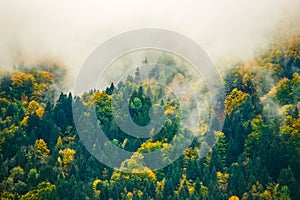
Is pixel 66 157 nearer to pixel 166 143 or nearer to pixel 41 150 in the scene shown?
pixel 41 150

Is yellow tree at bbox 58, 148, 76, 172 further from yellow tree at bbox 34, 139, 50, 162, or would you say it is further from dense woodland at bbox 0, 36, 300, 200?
yellow tree at bbox 34, 139, 50, 162

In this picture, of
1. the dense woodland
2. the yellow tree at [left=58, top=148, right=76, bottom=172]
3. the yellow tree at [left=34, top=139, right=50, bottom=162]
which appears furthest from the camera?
the yellow tree at [left=34, top=139, right=50, bottom=162]

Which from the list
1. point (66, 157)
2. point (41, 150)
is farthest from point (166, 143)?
point (41, 150)

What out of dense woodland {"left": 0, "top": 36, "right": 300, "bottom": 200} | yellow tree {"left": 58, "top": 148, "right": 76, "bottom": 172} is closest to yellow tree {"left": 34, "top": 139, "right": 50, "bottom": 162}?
dense woodland {"left": 0, "top": 36, "right": 300, "bottom": 200}

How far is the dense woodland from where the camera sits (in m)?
121

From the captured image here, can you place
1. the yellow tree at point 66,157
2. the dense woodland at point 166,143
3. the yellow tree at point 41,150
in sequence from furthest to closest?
the yellow tree at point 41,150 < the yellow tree at point 66,157 < the dense woodland at point 166,143

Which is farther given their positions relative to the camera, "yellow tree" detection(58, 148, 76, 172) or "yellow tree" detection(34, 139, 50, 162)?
"yellow tree" detection(34, 139, 50, 162)

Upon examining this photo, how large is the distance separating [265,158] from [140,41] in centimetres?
3707

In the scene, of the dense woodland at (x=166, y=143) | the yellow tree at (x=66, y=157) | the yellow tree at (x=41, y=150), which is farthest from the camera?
the yellow tree at (x=41, y=150)

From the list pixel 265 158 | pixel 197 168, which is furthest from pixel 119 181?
pixel 265 158

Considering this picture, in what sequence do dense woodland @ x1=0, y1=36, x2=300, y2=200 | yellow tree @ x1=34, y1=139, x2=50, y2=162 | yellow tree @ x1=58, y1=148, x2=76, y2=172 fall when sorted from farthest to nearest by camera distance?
yellow tree @ x1=34, y1=139, x2=50, y2=162, yellow tree @ x1=58, y1=148, x2=76, y2=172, dense woodland @ x1=0, y1=36, x2=300, y2=200

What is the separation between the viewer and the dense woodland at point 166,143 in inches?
4769

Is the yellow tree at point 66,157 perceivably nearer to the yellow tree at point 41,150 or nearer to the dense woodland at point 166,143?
the dense woodland at point 166,143

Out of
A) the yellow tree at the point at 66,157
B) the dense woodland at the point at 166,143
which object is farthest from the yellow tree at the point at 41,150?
the yellow tree at the point at 66,157
